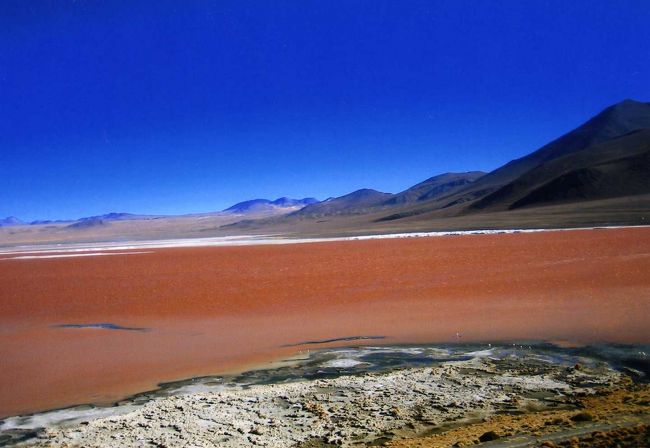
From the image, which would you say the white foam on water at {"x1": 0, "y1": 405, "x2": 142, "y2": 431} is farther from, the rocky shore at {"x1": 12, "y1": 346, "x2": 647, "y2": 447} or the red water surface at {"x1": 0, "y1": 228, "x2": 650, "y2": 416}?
the red water surface at {"x1": 0, "y1": 228, "x2": 650, "y2": 416}

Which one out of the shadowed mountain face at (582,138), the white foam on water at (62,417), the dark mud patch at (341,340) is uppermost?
the shadowed mountain face at (582,138)

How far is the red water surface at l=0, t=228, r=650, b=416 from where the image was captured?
8641mm

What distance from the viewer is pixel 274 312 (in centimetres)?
1313

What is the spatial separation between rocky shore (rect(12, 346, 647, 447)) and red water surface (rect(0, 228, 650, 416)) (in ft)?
4.70

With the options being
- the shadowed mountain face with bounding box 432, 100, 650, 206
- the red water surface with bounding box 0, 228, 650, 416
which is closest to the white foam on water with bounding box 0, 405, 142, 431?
the red water surface with bounding box 0, 228, 650, 416

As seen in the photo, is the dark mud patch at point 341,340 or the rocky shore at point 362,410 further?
the dark mud patch at point 341,340

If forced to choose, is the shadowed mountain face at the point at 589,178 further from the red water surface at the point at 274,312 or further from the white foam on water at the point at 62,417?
the white foam on water at the point at 62,417

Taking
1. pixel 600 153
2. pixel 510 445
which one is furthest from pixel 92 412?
pixel 600 153

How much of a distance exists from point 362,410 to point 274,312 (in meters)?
7.42

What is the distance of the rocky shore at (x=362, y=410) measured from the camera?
5270mm

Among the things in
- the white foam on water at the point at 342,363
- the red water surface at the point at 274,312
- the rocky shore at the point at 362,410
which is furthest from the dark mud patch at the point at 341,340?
the rocky shore at the point at 362,410

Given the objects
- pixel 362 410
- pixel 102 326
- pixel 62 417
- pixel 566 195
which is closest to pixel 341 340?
pixel 362 410

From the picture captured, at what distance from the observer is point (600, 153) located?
105m

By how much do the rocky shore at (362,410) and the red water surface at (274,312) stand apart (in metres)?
1.43
